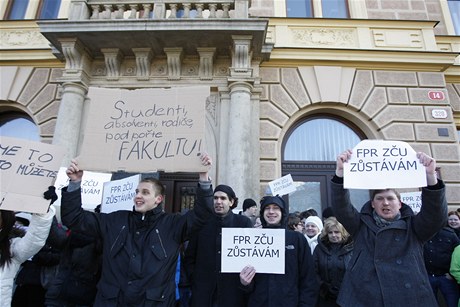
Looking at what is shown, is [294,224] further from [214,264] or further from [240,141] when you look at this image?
[240,141]

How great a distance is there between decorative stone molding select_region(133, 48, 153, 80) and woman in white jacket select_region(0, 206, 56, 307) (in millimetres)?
5411

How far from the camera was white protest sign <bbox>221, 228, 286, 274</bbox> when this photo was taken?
266 centimetres

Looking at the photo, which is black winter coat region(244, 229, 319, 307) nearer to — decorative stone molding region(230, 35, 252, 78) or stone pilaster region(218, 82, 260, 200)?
stone pilaster region(218, 82, 260, 200)

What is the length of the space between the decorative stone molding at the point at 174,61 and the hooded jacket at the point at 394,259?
5737mm

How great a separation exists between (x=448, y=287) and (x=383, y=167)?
2921 millimetres

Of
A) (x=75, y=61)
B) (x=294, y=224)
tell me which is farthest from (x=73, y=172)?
(x=75, y=61)

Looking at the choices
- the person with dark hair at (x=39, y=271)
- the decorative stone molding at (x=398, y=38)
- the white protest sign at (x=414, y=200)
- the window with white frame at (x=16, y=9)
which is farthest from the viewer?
the window with white frame at (x=16, y=9)

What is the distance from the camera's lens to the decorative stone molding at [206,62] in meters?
7.30

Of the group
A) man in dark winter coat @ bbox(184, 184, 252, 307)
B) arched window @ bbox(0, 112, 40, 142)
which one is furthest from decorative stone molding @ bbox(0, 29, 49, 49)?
man in dark winter coat @ bbox(184, 184, 252, 307)

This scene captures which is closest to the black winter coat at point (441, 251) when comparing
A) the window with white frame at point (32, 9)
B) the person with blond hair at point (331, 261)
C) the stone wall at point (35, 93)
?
the person with blond hair at point (331, 261)

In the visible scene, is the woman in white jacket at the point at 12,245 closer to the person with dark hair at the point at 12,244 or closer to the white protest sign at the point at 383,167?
the person with dark hair at the point at 12,244

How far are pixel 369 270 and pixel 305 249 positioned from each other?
0.67 metres

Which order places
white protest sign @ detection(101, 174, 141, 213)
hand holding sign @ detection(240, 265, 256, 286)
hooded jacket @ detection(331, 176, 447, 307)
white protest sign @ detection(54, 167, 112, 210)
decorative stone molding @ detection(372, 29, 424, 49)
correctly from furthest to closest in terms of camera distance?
decorative stone molding @ detection(372, 29, 424, 49)
white protest sign @ detection(54, 167, 112, 210)
white protest sign @ detection(101, 174, 141, 213)
hand holding sign @ detection(240, 265, 256, 286)
hooded jacket @ detection(331, 176, 447, 307)

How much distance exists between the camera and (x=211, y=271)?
9.91ft
